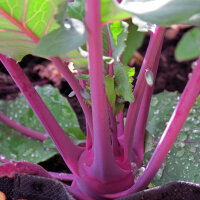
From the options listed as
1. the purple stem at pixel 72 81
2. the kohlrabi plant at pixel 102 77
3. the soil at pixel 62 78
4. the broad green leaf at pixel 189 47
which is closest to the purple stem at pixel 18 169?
the kohlrabi plant at pixel 102 77

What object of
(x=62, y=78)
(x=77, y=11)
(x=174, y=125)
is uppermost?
(x=77, y=11)

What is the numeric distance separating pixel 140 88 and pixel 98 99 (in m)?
0.12

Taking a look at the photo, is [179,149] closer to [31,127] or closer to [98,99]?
[98,99]

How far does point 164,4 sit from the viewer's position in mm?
365

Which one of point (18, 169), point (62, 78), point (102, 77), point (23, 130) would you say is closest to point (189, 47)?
point (102, 77)

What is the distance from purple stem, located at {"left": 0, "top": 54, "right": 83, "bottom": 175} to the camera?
576 millimetres

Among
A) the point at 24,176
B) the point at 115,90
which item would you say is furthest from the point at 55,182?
the point at 115,90

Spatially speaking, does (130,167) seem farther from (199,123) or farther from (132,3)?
(132,3)

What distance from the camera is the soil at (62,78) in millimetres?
1182

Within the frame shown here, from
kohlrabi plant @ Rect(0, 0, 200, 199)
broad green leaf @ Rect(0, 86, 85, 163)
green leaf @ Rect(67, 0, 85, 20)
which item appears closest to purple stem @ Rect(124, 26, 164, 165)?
kohlrabi plant @ Rect(0, 0, 200, 199)

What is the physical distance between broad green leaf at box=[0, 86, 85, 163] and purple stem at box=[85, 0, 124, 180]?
282 mm

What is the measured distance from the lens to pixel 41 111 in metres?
0.59

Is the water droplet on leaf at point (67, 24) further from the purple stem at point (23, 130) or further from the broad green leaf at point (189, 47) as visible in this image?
the purple stem at point (23, 130)

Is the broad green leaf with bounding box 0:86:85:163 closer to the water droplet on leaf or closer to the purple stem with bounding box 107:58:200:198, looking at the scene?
the purple stem with bounding box 107:58:200:198
